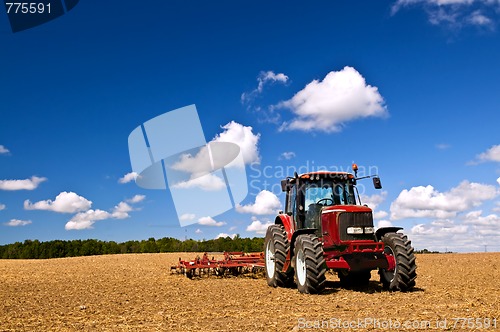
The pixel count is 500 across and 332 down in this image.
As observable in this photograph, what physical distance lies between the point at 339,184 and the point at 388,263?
258 centimetres

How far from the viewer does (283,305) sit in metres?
9.97

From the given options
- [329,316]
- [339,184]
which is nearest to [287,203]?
[339,184]

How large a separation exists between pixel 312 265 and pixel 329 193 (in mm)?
2635

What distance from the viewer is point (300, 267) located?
A: 12.0m

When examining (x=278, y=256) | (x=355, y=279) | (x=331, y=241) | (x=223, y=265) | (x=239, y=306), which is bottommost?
(x=239, y=306)

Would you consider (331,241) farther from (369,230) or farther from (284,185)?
(284,185)

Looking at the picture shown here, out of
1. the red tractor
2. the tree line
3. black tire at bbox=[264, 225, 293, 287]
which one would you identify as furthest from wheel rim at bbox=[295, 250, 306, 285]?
the tree line

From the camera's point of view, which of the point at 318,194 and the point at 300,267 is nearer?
the point at 300,267

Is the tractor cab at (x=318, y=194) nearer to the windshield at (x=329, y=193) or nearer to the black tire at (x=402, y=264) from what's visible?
the windshield at (x=329, y=193)

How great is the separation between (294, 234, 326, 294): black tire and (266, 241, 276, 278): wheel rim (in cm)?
243

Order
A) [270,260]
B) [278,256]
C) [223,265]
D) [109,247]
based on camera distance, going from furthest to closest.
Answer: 1. [109,247]
2. [223,265]
3. [270,260]
4. [278,256]

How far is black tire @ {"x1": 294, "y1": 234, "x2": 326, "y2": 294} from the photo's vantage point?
36.2ft

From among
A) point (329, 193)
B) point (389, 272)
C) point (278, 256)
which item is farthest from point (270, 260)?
point (389, 272)

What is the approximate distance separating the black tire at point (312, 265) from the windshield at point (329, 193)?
149 cm
